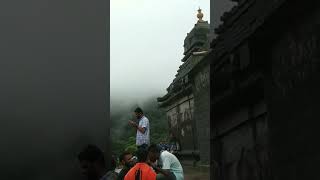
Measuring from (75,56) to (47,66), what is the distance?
0.15 metres

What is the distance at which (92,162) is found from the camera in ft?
5.44

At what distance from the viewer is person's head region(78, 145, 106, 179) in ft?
5.42

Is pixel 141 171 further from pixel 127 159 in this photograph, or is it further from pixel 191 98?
pixel 191 98

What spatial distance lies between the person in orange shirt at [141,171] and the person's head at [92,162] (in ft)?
3.14

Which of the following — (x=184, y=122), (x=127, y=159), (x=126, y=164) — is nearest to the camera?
(x=126, y=164)

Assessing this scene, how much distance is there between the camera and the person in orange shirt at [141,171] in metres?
2.60

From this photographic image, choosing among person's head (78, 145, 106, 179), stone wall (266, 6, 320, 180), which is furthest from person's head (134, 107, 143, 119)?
person's head (78, 145, 106, 179)

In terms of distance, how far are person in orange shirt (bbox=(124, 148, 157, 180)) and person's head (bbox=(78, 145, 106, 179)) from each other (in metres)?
0.96

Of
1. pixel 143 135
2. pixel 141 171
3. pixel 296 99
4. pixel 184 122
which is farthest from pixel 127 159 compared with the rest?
pixel 184 122

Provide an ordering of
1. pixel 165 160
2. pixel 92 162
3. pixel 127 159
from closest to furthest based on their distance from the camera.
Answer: pixel 92 162
pixel 127 159
pixel 165 160

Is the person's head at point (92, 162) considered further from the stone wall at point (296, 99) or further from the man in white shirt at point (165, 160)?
the man in white shirt at point (165, 160)

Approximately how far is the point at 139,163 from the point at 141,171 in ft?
0.24

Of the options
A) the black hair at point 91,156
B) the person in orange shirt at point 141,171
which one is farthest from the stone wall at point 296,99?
the black hair at point 91,156

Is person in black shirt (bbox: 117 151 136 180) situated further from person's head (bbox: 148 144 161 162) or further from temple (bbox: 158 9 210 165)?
temple (bbox: 158 9 210 165)
